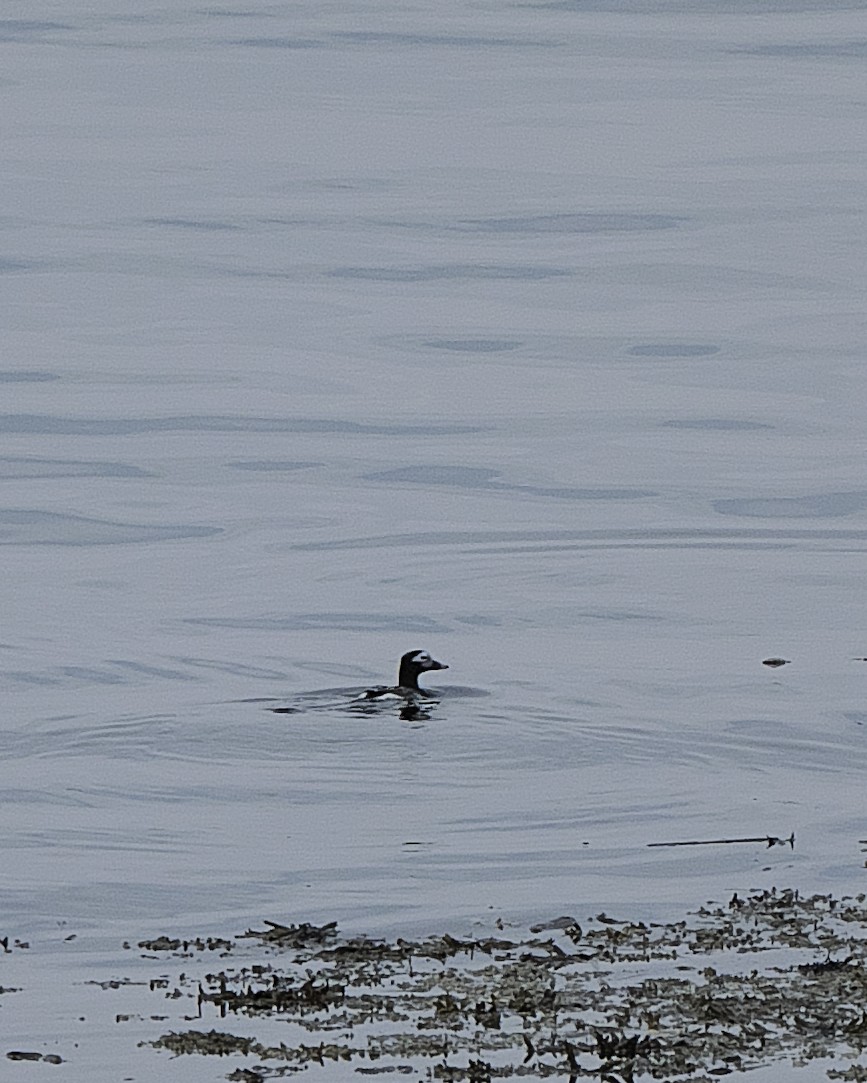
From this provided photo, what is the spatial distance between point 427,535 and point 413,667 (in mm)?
6358

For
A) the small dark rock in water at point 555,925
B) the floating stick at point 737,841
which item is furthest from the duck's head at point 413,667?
the small dark rock in water at point 555,925

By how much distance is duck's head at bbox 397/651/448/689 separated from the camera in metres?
15.4

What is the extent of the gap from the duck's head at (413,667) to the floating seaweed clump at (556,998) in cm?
554

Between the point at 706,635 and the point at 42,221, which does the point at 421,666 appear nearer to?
the point at 706,635

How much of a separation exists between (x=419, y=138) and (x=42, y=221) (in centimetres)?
2145

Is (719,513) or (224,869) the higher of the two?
(719,513)

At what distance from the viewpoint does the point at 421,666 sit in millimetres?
15484

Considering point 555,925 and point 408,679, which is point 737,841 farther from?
point 408,679

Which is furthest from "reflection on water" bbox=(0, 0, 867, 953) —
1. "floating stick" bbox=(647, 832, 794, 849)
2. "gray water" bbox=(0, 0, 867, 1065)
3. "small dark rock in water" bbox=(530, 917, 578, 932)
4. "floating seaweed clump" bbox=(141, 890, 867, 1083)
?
"floating seaweed clump" bbox=(141, 890, 867, 1083)

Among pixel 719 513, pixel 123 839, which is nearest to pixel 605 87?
pixel 719 513

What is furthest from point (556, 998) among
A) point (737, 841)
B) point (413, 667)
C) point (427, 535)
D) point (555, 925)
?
point (427, 535)

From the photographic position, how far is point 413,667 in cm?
1545

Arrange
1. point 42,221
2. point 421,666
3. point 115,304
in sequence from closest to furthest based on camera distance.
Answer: point 421,666 → point 115,304 → point 42,221

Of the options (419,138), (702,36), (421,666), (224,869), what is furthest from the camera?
(702,36)
